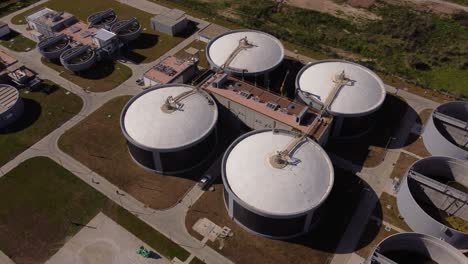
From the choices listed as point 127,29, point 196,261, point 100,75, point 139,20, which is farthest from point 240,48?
point 196,261

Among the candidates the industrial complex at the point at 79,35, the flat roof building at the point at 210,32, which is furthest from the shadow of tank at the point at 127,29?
the flat roof building at the point at 210,32

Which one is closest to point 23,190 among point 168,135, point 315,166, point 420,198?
point 168,135

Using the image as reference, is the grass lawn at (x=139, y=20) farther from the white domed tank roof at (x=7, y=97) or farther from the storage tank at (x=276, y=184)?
the storage tank at (x=276, y=184)

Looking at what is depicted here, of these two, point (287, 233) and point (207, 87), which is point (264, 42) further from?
point (287, 233)

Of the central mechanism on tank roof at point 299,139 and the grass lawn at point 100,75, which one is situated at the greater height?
the central mechanism on tank roof at point 299,139

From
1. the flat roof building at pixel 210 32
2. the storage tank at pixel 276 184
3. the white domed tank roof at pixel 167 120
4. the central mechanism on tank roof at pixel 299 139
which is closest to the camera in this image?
the storage tank at pixel 276 184

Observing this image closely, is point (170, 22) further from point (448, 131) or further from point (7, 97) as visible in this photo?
point (448, 131)

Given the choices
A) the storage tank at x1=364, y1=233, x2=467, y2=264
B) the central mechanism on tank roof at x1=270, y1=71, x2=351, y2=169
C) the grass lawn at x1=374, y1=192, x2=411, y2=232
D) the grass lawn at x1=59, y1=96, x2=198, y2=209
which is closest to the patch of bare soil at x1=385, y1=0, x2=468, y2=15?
the central mechanism on tank roof at x1=270, y1=71, x2=351, y2=169
